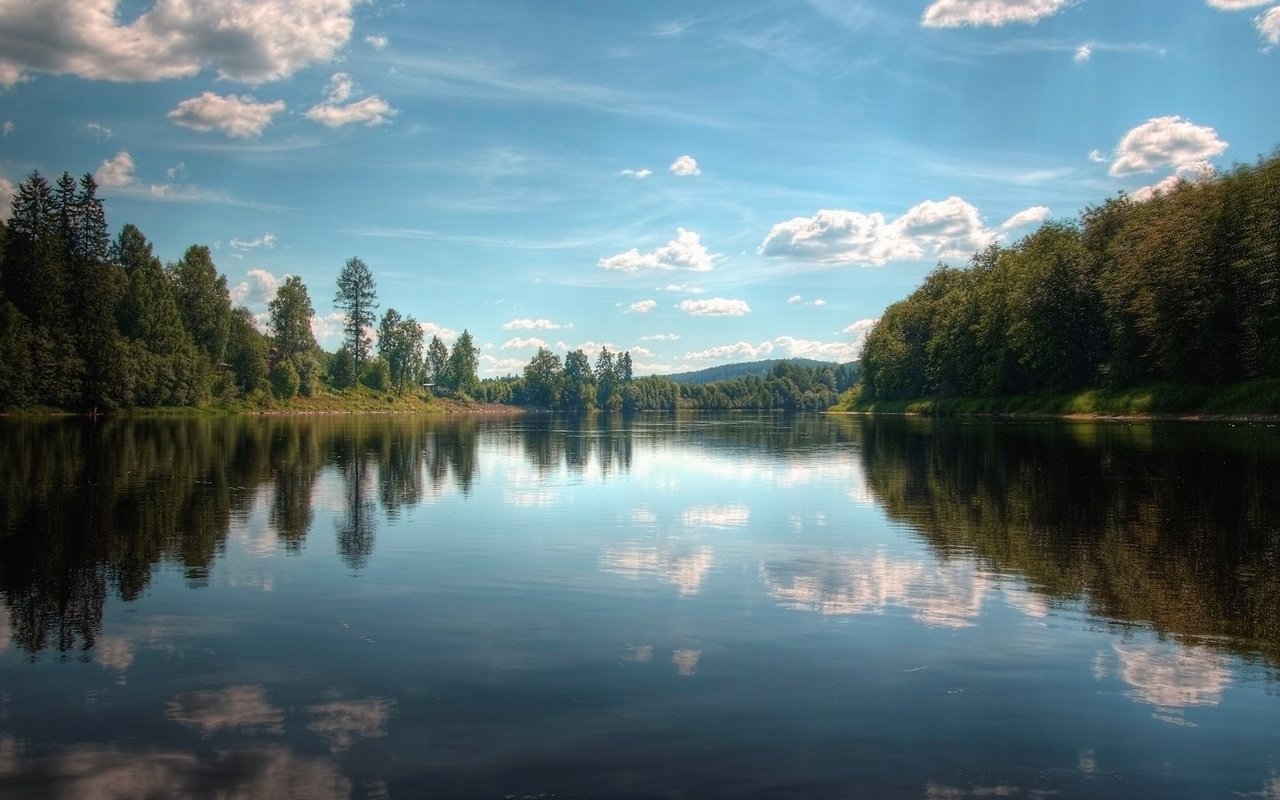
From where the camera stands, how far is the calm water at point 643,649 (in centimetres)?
637

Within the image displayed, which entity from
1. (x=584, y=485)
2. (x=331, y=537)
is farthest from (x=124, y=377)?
(x=331, y=537)

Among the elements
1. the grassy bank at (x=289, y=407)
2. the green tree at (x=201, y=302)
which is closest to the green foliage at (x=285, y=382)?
the grassy bank at (x=289, y=407)

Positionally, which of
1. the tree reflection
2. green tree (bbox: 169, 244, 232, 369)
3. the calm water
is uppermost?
green tree (bbox: 169, 244, 232, 369)

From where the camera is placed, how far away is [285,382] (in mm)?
150750

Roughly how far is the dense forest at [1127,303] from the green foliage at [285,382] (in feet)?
353

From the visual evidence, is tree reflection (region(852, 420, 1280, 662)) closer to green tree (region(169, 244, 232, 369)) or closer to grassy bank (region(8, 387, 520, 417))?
grassy bank (region(8, 387, 520, 417))

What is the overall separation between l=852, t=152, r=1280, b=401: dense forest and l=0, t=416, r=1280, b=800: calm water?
54.6m

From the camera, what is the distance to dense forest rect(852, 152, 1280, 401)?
64.4m

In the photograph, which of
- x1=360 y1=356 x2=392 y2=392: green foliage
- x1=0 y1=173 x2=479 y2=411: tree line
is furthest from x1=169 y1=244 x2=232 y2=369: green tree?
x1=360 y1=356 x2=392 y2=392: green foliage

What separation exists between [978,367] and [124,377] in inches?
4120

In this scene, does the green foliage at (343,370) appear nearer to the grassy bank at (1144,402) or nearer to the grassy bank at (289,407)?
the grassy bank at (289,407)

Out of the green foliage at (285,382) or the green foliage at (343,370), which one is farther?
the green foliage at (343,370)

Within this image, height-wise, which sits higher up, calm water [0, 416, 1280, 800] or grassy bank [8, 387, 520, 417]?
grassy bank [8, 387, 520, 417]

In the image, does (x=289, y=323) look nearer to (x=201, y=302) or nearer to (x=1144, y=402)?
(x=201, y=302)
